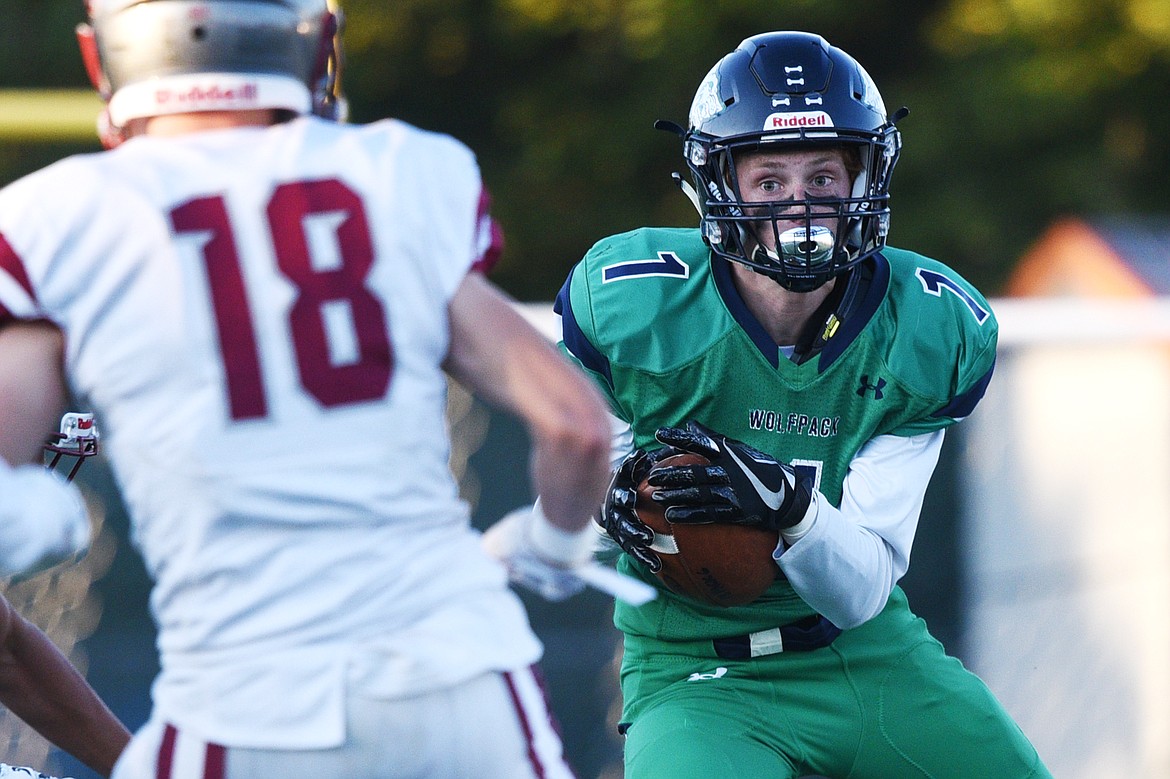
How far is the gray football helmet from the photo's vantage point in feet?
9.53

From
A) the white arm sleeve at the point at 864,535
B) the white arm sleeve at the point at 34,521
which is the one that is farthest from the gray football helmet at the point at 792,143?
the white arm sleeve at the point at 34,521

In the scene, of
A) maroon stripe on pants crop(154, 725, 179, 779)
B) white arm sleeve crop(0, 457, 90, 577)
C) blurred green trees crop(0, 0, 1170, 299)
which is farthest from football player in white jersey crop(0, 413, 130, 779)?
blurred green trees crop(0, 0, 1170, 299)

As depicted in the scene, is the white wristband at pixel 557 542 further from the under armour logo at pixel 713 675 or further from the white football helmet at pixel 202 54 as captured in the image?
the under armour logo at pixel 713 675

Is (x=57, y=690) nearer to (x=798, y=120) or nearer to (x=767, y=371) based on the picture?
(x=767, y=371)

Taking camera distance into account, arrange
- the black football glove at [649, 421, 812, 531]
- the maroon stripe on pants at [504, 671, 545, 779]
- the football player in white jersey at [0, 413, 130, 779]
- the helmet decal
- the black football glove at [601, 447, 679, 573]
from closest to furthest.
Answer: the maroon stripe on pants at [504, 671, 545, 779]
the football player in white jersey at [0, 413, 130, 779]
the black football glove at [649, 421, 812, 531]
the black football glove at [601, 447, 679, 573]
the helmet decal

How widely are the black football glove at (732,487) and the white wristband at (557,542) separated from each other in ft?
2.08

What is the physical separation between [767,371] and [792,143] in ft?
1.46

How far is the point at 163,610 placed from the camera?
6.28 feet

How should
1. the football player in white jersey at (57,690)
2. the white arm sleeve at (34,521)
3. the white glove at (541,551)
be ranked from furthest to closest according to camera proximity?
1. the football player in white jersey at (57,690)
2. the white glove at (541,551)
3. the white arm sleeve at (34,521)

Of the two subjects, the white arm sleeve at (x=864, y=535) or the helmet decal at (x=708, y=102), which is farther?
the helmet decal at (x=708, y=102)

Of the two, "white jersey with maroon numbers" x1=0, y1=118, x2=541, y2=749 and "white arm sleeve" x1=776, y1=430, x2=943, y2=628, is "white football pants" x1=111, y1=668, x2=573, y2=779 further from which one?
"white arm sleeve" x1=776, y1=430, x2=943, y2=628

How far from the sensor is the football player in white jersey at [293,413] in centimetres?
182

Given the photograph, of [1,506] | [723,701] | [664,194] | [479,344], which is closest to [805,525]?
[723,701]

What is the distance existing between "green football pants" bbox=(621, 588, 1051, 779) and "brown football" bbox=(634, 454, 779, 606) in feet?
0.70
